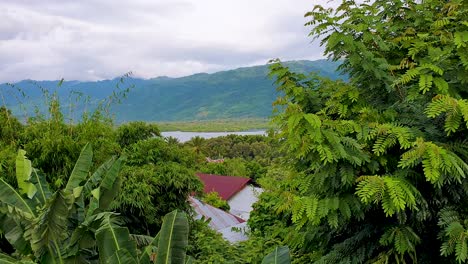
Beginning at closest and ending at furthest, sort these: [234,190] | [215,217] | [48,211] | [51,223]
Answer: [48,211], [51,223], [215,217], [234,190]

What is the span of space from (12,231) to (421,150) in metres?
4.50

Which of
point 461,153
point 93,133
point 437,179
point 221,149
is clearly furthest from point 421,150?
point 221,149

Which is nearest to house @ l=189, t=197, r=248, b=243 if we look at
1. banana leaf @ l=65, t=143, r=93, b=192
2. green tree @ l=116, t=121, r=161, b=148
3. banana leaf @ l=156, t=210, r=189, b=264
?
green tree @ l=116, t=121, r=161, b=148

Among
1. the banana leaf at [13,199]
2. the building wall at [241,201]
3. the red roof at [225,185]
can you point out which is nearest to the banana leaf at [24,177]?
the banana leaf at [13,199]

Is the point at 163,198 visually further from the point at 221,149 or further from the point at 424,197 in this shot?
the point at 221,149

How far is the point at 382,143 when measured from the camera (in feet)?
11.7

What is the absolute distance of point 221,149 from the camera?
5775 centimetres

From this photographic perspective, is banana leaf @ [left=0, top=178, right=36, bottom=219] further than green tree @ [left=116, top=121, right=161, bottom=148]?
No

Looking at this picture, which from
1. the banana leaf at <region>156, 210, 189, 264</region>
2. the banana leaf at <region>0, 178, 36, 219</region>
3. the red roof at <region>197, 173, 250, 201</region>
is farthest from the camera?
the red roof at <region>197, 173, 250, 201</region>

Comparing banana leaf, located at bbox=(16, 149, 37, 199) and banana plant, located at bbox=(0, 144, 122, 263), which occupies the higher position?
banana leaf, located at bbox=(16, 149, 37, 199)

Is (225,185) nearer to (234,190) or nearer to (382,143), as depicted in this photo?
(234,190)

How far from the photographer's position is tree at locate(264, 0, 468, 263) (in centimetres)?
330

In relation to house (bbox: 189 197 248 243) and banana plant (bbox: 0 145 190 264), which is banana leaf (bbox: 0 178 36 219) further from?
house (bbox: 189 197 248 243)

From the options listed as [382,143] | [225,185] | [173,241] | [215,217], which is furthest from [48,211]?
[225,185]
